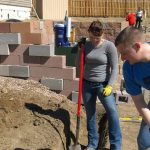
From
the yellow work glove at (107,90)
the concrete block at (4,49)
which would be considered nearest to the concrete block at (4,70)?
the concrete block at (4,49)

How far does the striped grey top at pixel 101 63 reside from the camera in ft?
15.3

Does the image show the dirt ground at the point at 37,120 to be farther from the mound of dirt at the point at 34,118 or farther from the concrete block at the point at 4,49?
the concrete block at the point at 4,49

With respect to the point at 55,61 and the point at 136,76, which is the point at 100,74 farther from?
the point at 55,61

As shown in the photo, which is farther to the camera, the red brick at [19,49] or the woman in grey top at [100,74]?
the red brick at [19,49]

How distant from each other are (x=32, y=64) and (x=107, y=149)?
2.10m

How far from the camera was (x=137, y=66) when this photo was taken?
3.21 metres

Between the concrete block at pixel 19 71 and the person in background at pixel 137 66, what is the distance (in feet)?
10.9

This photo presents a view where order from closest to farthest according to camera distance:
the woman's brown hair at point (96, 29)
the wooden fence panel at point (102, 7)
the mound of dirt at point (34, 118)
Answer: the woman's brown hair at point (96, 29), the mound of dirt at point (34, 118), the wooden fence panel at point (102, 7)

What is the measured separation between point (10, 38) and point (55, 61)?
2.95 ft

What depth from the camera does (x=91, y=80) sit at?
189 inches

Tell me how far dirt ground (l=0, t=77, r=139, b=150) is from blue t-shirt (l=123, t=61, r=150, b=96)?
1.99 m

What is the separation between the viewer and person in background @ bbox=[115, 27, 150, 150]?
114 inches

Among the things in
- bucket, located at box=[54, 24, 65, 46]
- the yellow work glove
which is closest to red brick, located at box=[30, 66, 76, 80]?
bucket, located at box=[54, 24, 65, 46]

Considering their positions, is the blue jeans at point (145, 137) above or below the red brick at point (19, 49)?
below
